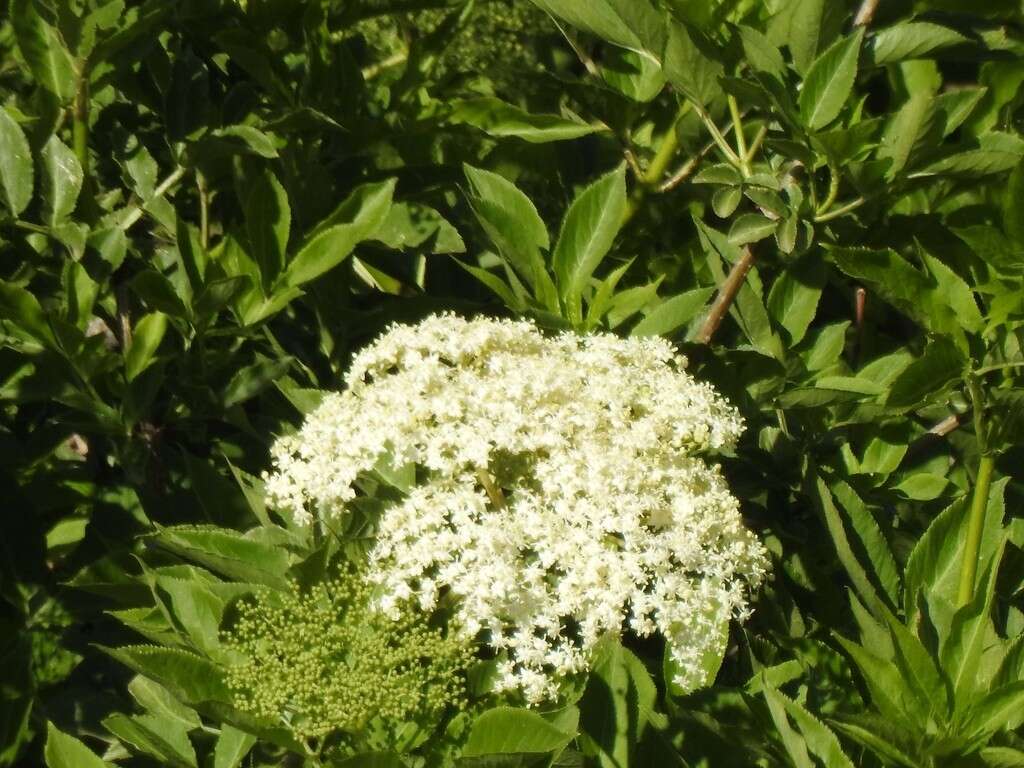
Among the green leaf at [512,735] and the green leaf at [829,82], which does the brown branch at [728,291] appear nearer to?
the green leaf at [829,82]

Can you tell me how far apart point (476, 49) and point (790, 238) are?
3.27 ft

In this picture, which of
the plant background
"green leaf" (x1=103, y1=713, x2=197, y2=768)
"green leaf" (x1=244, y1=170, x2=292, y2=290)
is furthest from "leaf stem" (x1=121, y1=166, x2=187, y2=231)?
"green leaf" (x1=103, y1=713, x2=197, y2=768)

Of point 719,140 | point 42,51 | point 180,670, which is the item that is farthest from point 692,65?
point 180,670

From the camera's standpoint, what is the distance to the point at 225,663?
1771mm

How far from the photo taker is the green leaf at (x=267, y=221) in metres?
2.07

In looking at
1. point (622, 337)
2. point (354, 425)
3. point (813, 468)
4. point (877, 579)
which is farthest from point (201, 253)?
point (877, 579)

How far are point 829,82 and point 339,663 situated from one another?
103 centimetres

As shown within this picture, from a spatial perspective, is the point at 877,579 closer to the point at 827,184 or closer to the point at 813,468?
the point at 813,468

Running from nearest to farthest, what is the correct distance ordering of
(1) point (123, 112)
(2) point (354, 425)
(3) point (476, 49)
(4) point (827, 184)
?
1. (2) point (354, 425)
2. (4) point (827, 184)
3. (1) point (123, 112)
4. (3) point (476, 49)

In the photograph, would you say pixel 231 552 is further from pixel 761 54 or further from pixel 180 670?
pixel 761 54

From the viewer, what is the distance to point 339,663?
66.0 inches

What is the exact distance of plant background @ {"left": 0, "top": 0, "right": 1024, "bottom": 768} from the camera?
6.26 ft

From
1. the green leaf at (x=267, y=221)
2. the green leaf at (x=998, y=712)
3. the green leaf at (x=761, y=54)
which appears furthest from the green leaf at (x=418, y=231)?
the green leaf at (x=998, y=712)

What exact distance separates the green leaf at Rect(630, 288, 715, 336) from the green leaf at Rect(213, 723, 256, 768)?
76 cm
